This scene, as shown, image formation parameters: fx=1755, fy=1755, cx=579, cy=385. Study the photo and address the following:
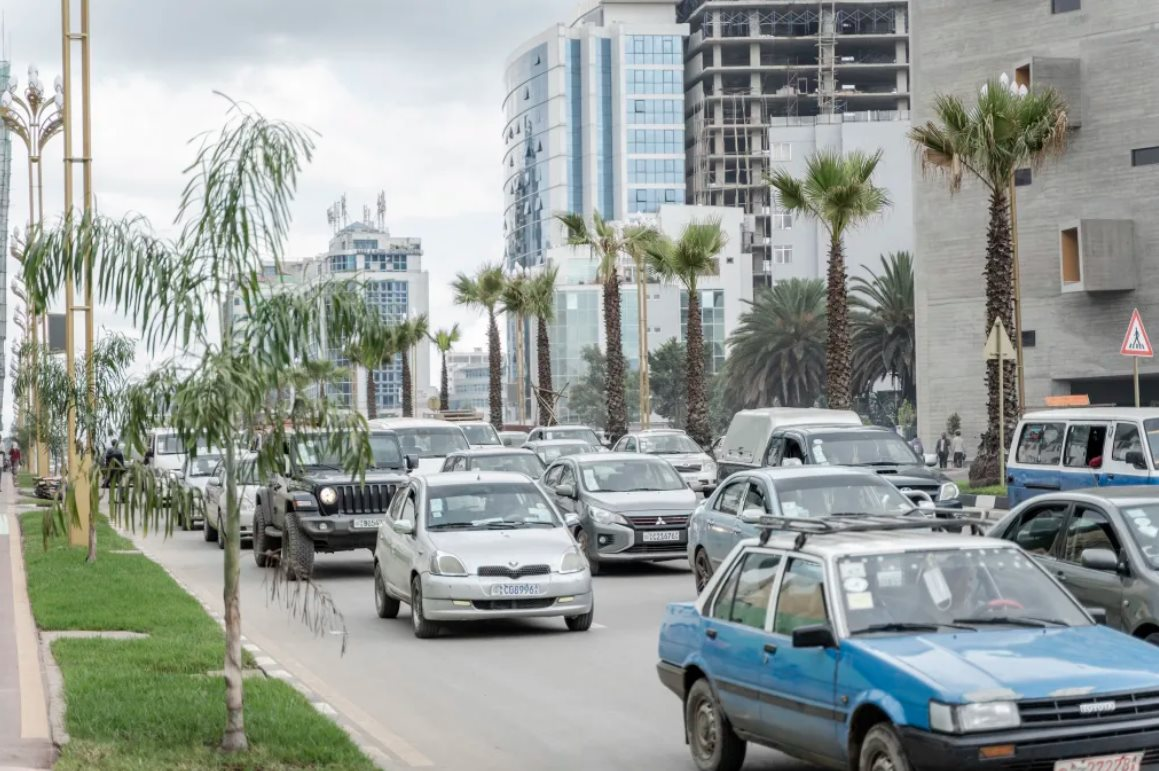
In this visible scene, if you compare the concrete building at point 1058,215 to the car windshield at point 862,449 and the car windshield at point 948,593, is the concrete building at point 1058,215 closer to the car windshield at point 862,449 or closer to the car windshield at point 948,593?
the car windshield at point 862,449

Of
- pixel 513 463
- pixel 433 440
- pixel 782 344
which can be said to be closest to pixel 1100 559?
pixel 513 463

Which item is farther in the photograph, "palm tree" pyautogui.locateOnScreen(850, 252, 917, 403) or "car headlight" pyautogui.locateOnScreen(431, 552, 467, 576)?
"palm tree" pyautogui.locateOnScreen(850, 252, 917, 403)

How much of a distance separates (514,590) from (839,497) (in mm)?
3823

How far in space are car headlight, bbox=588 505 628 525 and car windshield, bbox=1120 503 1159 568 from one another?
453 inches

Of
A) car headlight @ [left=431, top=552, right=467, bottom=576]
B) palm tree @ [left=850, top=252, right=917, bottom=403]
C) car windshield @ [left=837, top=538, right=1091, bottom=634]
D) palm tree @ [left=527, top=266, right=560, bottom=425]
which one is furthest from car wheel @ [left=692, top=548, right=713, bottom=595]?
palm tree @ [left=850, top=252, right=917, bottom=403]

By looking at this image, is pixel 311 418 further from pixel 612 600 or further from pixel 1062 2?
pixel 1062 2

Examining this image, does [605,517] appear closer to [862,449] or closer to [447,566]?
[862,449]

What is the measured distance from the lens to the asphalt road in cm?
1063

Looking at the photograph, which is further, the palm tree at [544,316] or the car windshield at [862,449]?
the palm tree at [544,316]

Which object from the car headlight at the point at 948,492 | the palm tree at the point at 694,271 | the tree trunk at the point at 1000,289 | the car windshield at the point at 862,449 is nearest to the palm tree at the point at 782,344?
the palm tree at the point at 694,271

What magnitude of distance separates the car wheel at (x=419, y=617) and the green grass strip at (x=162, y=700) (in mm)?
1873

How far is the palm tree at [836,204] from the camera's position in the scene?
41406 mm

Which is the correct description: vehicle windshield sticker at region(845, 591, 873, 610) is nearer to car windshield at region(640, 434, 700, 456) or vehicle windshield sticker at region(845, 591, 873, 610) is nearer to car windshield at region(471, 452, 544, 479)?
car windshield at region(471, 452, 544, 479)

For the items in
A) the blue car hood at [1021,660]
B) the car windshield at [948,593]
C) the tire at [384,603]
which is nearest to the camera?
the blue car hood at [1021,660]
